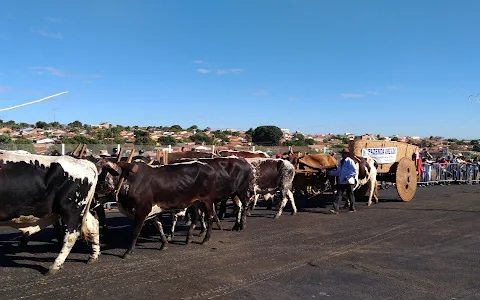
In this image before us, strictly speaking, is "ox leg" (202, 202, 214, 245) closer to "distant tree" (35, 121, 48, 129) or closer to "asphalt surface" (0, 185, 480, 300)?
"asphalt surface" (0, 185, 480, 300)

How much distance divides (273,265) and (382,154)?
1006 centimetres

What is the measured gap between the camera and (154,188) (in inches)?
315

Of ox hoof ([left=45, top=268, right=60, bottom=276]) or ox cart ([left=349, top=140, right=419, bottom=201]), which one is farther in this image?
ox cart ([left=349, top=140, right=419, bottom=201])

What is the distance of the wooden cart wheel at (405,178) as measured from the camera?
1502cm

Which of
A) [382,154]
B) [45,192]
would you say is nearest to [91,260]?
[45,192]

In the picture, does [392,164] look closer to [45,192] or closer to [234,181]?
[234,181]

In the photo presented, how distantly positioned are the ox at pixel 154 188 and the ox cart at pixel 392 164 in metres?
8.57

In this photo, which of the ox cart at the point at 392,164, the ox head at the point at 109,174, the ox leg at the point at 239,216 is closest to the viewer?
the ox head at the point at 109,174

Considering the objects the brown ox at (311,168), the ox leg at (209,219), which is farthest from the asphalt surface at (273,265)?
the brown ox at (311,168)

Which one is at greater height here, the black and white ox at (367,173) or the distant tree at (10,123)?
the distant tree at (10,123)

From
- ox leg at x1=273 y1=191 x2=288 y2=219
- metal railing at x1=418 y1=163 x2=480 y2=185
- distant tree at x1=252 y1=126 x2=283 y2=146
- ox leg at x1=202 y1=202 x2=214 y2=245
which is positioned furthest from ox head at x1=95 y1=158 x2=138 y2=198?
distant tree at x1=252 y1=126 x2=283 y2=146

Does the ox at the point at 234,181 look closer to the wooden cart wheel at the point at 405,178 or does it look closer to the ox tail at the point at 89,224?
the ox tail at the point at 89,224

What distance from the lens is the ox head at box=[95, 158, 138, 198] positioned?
24.8 ft

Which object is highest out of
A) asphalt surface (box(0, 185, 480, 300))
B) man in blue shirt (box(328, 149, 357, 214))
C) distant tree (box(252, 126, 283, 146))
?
distant tree (box(252, 126, 283, 146))
